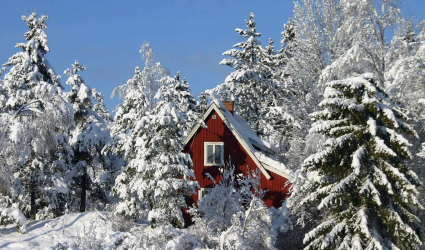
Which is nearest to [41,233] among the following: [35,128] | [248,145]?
[35,128]

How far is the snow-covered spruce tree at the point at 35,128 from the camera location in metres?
20.7

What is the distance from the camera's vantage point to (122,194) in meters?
24.8

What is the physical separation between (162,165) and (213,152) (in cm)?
767

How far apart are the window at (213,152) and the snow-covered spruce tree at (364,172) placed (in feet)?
46.6

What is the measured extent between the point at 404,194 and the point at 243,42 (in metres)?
29.6

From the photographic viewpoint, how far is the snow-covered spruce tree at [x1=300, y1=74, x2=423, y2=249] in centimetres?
1435

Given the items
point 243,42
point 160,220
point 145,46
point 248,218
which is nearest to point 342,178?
point 248,218

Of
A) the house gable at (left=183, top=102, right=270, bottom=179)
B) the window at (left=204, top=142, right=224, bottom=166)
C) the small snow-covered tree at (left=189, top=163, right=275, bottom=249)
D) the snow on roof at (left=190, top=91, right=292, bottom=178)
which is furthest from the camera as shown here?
the window at (left=204, top=142, right=224, bottom=166)

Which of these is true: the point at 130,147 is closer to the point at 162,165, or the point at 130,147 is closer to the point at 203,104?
the point at 162,165

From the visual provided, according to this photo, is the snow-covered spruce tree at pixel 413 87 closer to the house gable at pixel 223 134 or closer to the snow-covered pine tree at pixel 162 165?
the snow-covered pine tree at pixel 162 165

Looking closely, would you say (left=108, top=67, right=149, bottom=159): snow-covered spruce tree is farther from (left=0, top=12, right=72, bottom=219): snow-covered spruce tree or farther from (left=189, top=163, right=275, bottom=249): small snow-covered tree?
(left=189, top=163, right=275, bottom=249): small snow-covered tree

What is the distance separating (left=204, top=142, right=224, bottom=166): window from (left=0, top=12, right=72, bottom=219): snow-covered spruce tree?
27.1 feet

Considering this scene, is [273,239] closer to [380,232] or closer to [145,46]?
[380,232]

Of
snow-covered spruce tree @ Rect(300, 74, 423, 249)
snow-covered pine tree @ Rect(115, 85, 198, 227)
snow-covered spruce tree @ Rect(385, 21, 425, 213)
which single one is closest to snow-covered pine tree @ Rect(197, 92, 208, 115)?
snow-covered pine tree @ Rect(115, 85, 198, 227)
